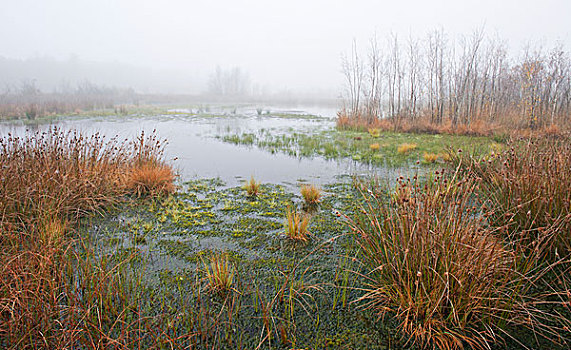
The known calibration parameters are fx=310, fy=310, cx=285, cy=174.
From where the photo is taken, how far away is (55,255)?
3312 millimetres

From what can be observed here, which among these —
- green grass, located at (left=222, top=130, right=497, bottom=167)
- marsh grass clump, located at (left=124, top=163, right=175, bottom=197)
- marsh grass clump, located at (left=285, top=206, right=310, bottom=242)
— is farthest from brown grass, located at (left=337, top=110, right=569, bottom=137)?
marsh grass clump, located at (left=285, top=206, right=310, bottom=242)

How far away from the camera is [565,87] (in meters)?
13.5

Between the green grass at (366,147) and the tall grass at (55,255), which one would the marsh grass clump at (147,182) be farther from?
the green grass at (366,147)

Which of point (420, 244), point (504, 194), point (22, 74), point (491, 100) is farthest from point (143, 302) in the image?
point (22, 74)

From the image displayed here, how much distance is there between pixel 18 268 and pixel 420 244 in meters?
3.03

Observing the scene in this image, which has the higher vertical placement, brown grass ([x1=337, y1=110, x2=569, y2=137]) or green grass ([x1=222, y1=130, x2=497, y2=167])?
brown grass ([x1=337, y1=110, x2=569, y2=137])

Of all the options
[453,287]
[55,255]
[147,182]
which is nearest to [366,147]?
[147,182]

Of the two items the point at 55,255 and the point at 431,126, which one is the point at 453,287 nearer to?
the point at 55,255

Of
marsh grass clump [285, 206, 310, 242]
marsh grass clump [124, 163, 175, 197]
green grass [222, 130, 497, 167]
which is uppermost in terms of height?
green grass [222, 130, 497, 167]

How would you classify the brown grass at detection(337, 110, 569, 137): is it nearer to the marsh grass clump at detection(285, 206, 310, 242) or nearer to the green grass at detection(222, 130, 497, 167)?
the green grass at detection(222, 130, 497, 167)

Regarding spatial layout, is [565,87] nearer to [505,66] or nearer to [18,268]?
[505,66]

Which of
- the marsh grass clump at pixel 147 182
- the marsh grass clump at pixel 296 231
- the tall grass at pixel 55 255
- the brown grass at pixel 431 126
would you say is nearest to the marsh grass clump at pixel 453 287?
the marsh grass clump at pixel 296 231

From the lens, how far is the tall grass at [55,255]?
2.15 metres

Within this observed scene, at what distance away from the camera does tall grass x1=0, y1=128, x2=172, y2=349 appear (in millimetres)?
2147
